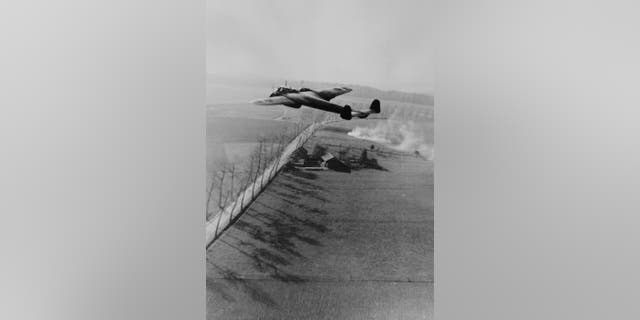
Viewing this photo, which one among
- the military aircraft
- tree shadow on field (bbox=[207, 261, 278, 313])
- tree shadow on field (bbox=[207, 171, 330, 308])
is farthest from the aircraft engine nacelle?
tree shadow on field (bbox=[207, 261, 278, 313])

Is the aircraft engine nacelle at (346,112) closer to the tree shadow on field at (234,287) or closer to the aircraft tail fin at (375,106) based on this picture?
the aircraft tail fin at (375,106)

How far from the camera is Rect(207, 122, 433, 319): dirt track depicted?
2113 mm

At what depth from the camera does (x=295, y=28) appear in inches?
84.5

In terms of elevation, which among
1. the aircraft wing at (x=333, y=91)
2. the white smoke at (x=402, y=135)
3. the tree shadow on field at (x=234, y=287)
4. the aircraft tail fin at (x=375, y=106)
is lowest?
the tree shadow on field at (x=234, y=287)

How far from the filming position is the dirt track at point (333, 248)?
6.93 ft

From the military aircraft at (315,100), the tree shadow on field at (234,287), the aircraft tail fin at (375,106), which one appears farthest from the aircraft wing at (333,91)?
the tree shadow on field at (234,287)

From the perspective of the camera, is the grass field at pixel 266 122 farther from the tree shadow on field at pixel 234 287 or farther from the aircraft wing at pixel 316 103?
the tree shadow on field at pixel 234 287

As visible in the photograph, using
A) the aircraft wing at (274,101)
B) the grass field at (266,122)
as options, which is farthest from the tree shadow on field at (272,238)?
the aircraft wing at (274,101)

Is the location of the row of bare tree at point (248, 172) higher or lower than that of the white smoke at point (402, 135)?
lower

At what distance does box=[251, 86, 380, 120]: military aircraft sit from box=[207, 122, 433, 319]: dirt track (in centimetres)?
11

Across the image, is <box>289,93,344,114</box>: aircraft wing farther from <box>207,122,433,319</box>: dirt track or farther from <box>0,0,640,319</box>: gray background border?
<box>0,0,640,319</box>: gray background border

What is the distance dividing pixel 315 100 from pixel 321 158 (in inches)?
10.3

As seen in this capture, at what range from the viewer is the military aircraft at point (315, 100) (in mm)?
2154
